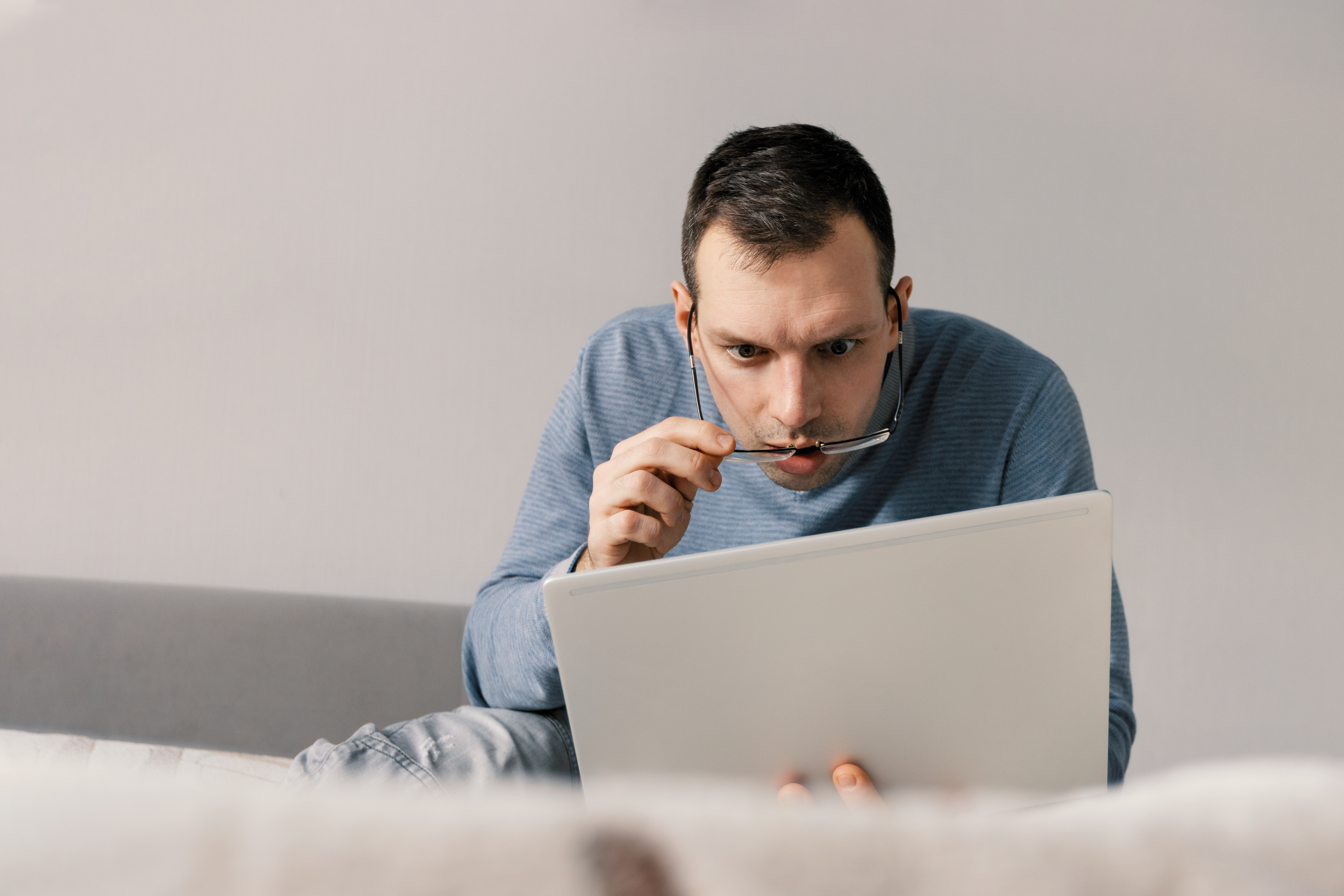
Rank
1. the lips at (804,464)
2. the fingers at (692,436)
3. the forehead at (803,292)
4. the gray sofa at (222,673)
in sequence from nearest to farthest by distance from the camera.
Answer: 1. the fingers at (692,436)
2. the forehead at (803,292)
3. the lips at (804,464)
4. the gray sofa at (222,673)

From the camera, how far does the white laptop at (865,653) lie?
2.04 ft

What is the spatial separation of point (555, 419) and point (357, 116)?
93 cm

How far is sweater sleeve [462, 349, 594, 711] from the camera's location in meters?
1.01

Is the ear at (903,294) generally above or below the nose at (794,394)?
above

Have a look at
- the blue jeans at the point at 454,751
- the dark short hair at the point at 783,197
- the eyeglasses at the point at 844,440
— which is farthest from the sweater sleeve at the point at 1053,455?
the blue jeans at the point at 454,751

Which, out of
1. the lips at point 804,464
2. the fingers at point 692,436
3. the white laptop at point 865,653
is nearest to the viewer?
the white laptop at point 865,653

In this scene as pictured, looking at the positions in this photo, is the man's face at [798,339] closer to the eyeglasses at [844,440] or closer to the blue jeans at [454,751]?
the eyeglasses at [844,440]

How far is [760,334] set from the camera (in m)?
1.00

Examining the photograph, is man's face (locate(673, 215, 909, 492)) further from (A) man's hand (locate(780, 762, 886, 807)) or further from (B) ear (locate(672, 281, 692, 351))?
(A) man's hand (locate(780, 762, 886, 807))

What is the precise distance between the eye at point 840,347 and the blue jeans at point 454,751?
0.54m

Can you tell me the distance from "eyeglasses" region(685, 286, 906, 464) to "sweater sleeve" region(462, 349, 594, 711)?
0.69ft

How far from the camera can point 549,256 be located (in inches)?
70.5

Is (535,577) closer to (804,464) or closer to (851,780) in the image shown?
(804,464)

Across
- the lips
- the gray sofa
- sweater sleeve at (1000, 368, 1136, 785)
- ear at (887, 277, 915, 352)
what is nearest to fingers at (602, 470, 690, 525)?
the lips
